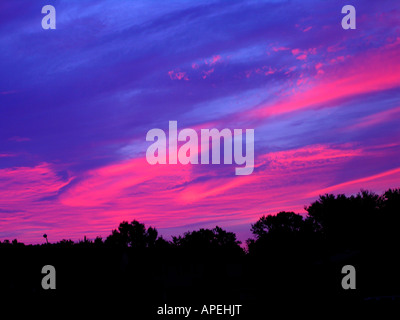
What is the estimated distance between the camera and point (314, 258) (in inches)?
1437

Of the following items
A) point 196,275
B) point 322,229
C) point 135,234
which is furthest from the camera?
point 135,234

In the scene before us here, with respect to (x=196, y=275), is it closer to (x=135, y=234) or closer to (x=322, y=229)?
(x=322, y=229)

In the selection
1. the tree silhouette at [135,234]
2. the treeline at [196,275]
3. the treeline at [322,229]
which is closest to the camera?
the treeline at [196,275]

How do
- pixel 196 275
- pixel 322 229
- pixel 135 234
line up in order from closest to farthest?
pixel 196 275 → pixel 322 229 → pixel 135 234

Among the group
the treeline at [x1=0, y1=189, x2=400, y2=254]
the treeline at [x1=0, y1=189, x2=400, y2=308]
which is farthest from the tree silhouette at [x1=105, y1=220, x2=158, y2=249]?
the treeline at [x1=0, y1=189, x2=400, y2=308]

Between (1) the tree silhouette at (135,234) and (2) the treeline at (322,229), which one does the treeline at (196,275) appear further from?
(1) the tree silhouette at (135,234)

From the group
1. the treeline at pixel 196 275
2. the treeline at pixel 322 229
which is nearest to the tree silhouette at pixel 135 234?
the treeline at pixel 322 229

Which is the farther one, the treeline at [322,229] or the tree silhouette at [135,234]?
the tree silhouette at [135,234]

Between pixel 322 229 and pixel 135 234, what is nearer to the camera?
pixel 322 229

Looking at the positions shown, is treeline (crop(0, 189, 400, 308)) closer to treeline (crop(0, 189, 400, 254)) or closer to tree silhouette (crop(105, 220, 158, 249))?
treeline (crop(0, 189, 400, 254))

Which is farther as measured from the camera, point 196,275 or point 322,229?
point 322,229

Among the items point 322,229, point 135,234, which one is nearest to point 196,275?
point 322,229
